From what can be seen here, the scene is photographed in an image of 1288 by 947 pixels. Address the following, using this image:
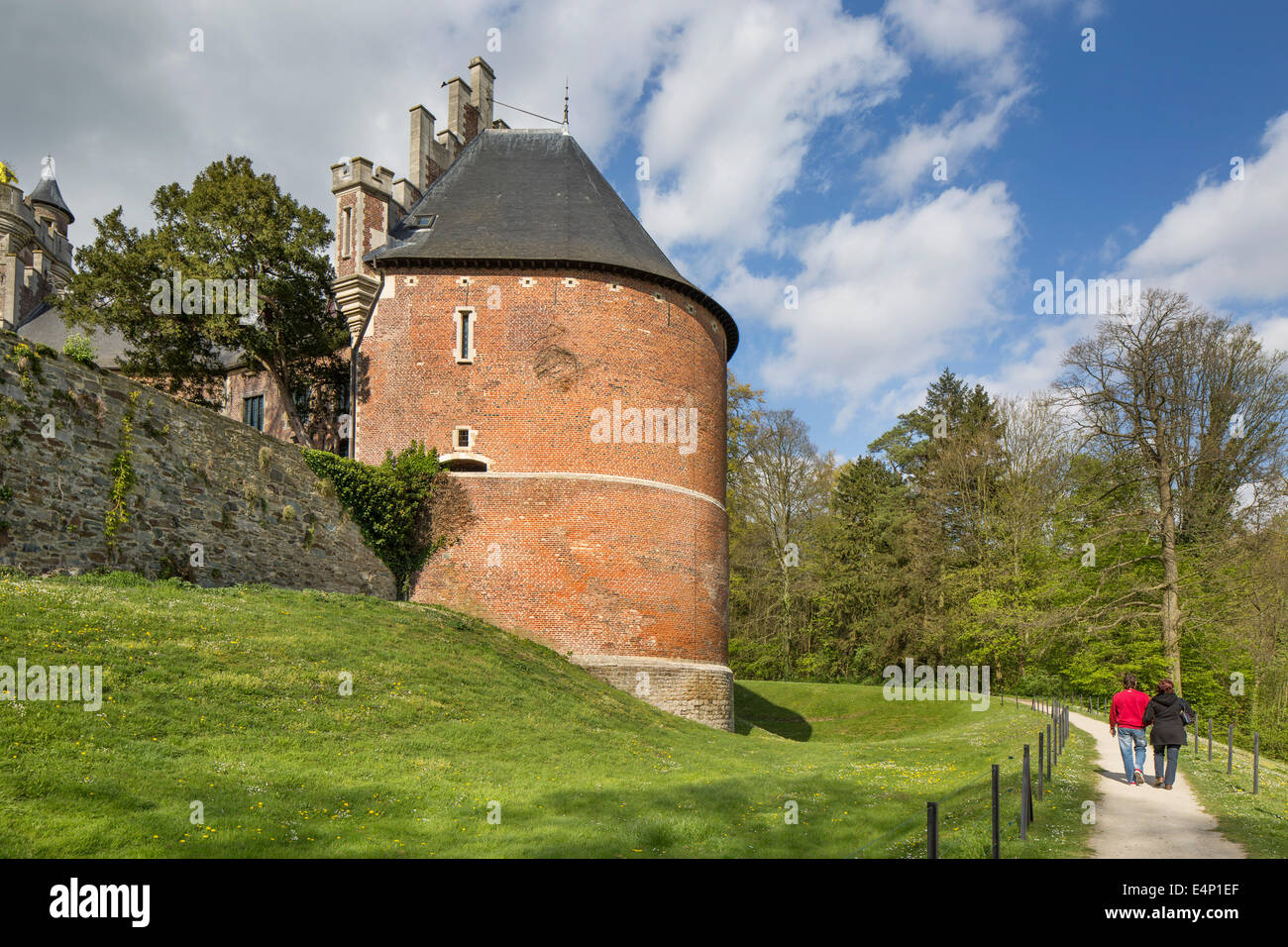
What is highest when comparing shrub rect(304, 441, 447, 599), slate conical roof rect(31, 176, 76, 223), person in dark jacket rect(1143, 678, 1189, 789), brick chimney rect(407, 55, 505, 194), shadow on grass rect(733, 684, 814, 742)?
slate conical roof rect(31, 176, 76, 223)

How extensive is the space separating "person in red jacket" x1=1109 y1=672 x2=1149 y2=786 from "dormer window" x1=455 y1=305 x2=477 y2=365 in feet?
61.7

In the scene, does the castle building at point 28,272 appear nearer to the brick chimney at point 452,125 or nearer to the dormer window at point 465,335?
the brick chimney at point 452,125

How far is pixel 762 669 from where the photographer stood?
160 feet

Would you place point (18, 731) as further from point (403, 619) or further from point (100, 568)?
point (403, 619)

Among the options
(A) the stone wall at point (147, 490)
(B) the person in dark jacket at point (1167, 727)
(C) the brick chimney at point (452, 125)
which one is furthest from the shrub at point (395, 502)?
(B) the person in dark jacket at point (1167, 727)

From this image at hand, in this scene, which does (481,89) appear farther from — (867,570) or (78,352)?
(867,570)

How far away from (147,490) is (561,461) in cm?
1089

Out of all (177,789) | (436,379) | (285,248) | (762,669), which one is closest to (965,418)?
(762,669)

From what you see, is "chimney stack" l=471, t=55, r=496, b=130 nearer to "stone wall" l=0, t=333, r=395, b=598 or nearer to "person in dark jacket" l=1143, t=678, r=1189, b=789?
"stone wall" l=0, t=333, r=395, b=598

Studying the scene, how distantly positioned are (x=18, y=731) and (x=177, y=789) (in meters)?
1.85

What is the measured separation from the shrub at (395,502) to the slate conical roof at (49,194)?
167 feet

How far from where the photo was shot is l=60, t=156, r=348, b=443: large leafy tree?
83.6ft

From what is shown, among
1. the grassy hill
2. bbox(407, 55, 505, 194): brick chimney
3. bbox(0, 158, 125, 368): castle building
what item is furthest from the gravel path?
bbox(0, 158, 125, 368): castle building

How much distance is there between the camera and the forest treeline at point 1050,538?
84.5ft
